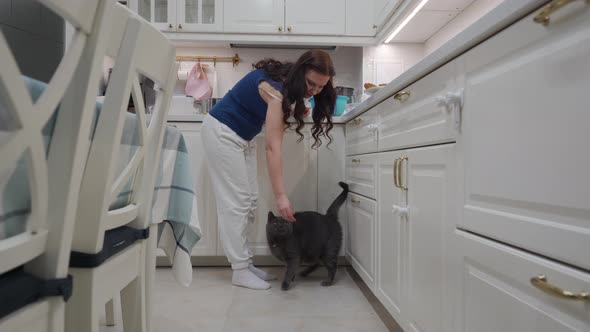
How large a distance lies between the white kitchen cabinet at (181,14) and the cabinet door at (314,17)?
1.77 feet

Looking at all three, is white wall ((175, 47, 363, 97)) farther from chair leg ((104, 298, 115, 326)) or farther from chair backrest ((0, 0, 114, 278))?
chair backrest ((0, 0, 114, 278))

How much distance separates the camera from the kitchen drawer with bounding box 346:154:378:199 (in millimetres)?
1629

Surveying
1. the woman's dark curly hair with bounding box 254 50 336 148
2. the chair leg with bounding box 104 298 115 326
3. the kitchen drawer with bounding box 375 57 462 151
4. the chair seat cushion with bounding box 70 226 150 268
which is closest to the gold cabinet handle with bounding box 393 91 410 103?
the kitchen drawer with bounding box 375 57 462 151

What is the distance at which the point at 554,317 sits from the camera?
56 centimetres

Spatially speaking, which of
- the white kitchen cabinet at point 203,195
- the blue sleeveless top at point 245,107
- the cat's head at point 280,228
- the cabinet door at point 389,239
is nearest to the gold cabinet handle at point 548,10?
the cabinet door at point 389,239

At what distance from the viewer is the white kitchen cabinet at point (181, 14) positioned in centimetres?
267

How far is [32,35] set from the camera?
6.98ft

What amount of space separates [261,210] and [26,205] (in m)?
1.76

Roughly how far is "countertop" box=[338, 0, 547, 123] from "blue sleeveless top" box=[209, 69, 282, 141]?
30.5 inches

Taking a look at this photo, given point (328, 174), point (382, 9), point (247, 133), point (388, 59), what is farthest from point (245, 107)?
point (388, 59)

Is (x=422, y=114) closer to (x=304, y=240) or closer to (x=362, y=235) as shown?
(x=362, y=235)

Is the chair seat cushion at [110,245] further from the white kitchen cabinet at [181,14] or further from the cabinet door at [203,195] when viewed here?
the white kitchen cabinet at [181,14]

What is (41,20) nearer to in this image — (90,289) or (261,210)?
(261,210)

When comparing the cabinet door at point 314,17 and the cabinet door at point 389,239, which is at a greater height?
the cabinet door at point 314,17
